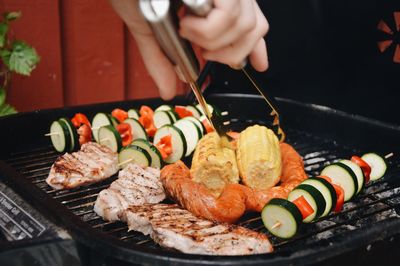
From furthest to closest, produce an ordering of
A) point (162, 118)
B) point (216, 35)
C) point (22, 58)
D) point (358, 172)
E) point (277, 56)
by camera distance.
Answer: point (277, 56), point (22, 58), point (162, 118), point (358, 172), point (216, 35)

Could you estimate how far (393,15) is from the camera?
3.56m

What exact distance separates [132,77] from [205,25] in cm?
390

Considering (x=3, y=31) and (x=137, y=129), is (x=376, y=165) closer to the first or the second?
(x=137, y=129)

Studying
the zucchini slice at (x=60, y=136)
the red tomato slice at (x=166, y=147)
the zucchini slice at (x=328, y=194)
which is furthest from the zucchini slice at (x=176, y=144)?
the zucchini slice at (x=328, y=194)

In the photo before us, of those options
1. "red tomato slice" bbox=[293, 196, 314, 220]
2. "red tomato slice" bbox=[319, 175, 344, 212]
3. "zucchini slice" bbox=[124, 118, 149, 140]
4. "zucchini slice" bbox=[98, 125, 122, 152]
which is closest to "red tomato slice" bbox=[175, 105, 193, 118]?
"zucchini slice" bbox=[124, 118, 149, 140]

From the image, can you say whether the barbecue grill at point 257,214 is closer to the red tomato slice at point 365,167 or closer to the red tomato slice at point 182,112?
the red tomato slice at point 365,167

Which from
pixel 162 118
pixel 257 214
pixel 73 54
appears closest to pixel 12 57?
pixel 73 54

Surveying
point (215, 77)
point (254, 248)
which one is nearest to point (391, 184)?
point (254, 248)

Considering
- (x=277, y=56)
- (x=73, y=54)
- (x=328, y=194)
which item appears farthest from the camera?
(x=73, y=54)

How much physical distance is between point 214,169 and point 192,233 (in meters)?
0.67

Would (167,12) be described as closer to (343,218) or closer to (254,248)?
(254,248)

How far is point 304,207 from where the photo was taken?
241 cm

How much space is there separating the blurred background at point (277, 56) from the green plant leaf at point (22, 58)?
29 centimetres

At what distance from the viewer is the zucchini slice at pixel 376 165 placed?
3.12 meters
